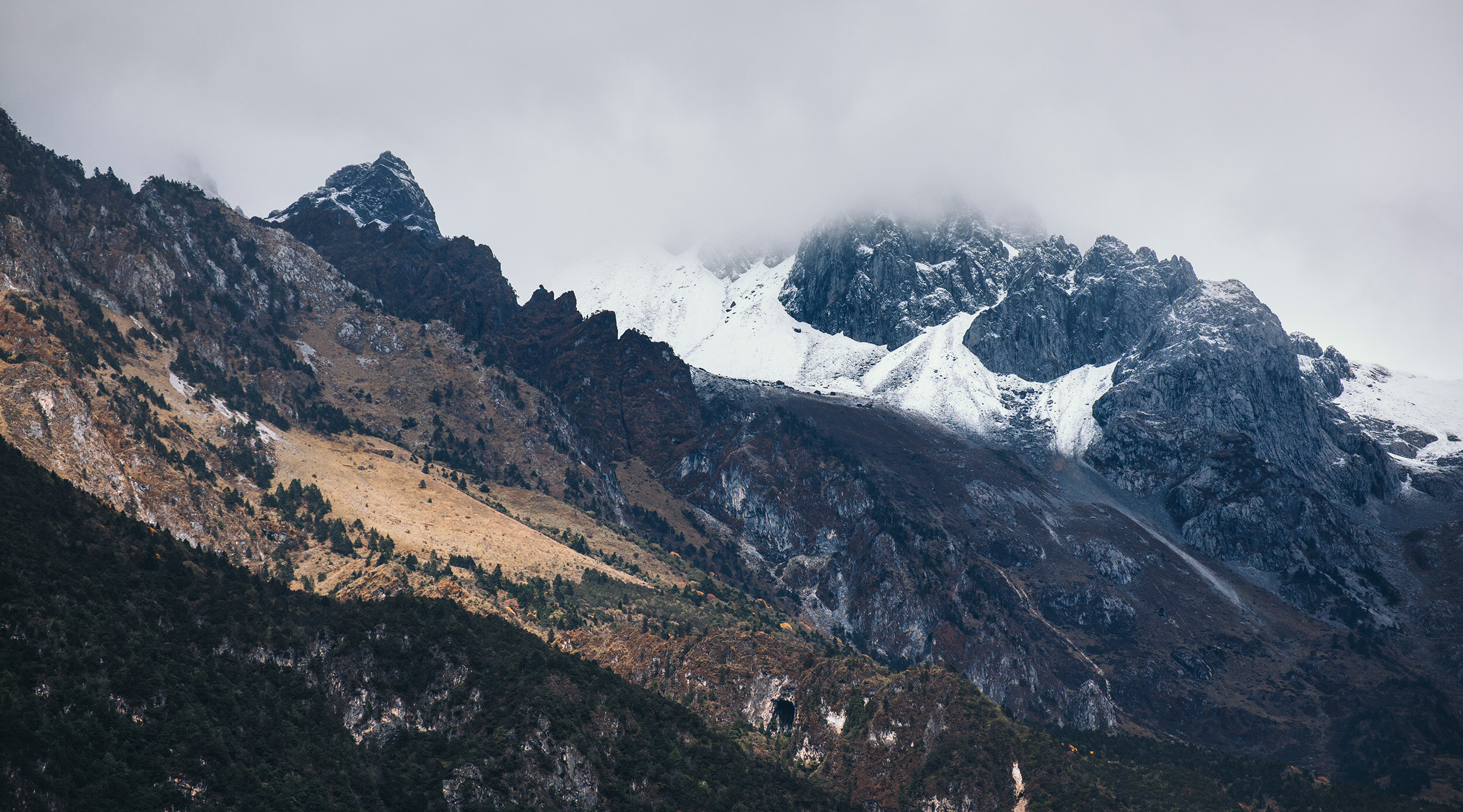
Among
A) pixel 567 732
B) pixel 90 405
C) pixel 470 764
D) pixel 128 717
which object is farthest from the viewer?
pixel 90 405

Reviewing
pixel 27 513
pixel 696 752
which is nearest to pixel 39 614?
pixel 27 513

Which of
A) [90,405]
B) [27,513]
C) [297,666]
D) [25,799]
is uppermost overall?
[90,405]

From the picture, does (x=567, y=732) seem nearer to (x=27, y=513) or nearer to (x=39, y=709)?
(x=39, y=709)

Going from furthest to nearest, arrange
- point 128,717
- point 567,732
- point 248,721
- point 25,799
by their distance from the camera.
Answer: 1. point 567,732
2. point 248,721
3. point 128,717
4. point 25,799

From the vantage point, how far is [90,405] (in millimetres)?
190875

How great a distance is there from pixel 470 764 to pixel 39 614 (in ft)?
199

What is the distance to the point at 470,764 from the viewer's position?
149250mm

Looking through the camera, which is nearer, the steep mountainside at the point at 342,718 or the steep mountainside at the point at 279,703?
the steep mountainside at the point at 279,703

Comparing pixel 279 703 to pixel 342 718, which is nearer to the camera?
pixel 279 703

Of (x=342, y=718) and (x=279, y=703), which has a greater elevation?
(x=279, y=703)

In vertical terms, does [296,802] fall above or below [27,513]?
below

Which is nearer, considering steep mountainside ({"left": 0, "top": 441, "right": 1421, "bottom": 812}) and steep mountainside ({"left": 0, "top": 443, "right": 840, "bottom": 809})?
steep mountainside ({"left": 0, "top": 443, "right": 840, "bottom": 809})

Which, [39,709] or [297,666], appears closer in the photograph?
[39,709]

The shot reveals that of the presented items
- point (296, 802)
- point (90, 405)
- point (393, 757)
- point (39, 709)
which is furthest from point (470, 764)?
point (90, 405)
